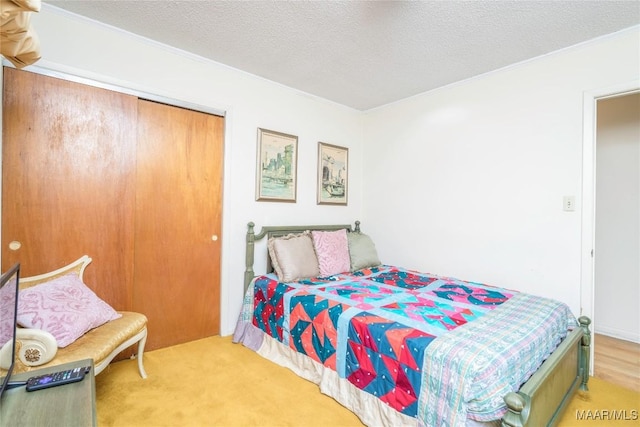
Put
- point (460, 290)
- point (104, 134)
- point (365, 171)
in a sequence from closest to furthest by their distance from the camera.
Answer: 1. point (104, 134)
2. point (460, 290)
3. point (365, 171)

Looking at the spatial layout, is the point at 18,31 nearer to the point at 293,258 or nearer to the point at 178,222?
the point at 178,222

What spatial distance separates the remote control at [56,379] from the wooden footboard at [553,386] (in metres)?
1.62

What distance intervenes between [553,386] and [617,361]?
1.60 m

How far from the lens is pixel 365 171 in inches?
160

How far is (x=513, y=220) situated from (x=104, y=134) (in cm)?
341

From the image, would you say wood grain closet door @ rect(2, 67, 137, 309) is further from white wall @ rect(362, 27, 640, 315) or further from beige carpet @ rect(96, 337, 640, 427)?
white wall @ rect(362, 27, 640, 315)

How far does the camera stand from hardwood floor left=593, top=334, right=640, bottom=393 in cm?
228

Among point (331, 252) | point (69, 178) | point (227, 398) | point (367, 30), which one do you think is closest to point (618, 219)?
point (331, 252)

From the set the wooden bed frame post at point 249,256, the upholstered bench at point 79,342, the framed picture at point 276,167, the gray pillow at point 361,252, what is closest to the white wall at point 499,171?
the gray pillow at point 361,252

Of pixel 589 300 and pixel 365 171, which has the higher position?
pixel 365 171

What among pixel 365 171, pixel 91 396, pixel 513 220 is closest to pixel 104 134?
pixel 91 396

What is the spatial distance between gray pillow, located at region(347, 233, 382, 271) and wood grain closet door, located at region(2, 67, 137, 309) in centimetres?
202

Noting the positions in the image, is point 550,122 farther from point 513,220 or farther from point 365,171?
point 365,171

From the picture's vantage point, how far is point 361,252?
3.34 m
